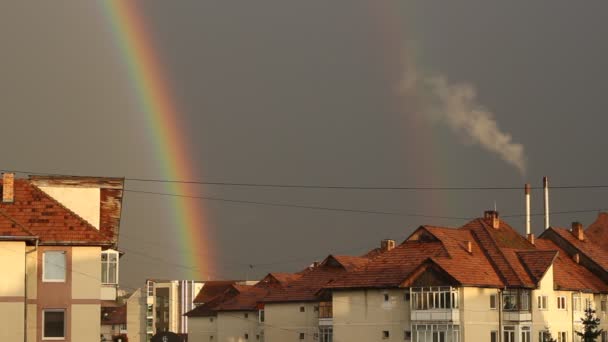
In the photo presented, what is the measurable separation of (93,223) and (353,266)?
195ft

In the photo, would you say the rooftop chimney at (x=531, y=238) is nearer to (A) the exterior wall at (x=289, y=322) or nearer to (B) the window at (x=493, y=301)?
(B) the window at (x=493, y=301)

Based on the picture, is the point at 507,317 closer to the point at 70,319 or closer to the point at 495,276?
the point at 495,276

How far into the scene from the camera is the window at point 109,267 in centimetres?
7281

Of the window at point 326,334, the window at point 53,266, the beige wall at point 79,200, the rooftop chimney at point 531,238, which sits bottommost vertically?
the window at point 326,334

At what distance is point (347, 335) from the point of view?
112312mm

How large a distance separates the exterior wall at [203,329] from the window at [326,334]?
38.9 meters

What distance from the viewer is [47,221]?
68.9 metres

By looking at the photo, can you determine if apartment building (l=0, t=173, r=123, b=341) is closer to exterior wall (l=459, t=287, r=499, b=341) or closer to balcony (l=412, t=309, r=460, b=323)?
balcony (l=412, t=309, r=460, b=323)

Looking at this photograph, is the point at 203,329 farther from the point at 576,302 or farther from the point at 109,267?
the point at 109,267

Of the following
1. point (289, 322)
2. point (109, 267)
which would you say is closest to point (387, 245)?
point (289, 322)

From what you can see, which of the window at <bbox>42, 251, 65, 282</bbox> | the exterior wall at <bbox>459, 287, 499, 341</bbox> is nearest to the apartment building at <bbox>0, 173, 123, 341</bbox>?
the window at <bbox>42, 251, 65, 282</bbox>

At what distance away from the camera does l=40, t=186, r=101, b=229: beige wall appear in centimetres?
7369

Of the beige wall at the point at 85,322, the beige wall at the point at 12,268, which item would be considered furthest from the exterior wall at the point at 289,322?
Answer: the beige wall at the point at 12,268

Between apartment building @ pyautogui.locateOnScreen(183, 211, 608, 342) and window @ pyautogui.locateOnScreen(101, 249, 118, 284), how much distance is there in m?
37.9
